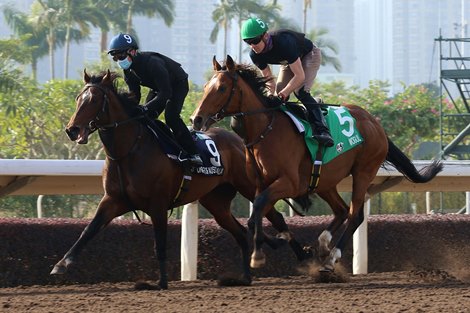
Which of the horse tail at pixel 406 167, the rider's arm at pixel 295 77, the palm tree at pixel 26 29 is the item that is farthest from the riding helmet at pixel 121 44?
the palm tree at pixel 26 29

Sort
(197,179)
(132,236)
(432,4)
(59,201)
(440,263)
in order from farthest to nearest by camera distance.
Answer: (432,4) → (59,201) → (440,263) → (132,236) → (197,179)

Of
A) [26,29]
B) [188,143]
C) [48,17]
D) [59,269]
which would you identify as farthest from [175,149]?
[26,29]

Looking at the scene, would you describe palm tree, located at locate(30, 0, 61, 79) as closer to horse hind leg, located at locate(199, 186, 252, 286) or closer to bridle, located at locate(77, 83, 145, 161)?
horse hind leg, located at locate(199, 186, 252, 286)

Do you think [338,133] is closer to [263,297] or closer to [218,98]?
[218,98]

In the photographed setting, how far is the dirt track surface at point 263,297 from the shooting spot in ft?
20.4

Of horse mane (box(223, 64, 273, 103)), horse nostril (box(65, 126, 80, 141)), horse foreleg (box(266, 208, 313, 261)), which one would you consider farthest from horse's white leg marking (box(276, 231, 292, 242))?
horse nostril (box(65, 126, 80, 141))

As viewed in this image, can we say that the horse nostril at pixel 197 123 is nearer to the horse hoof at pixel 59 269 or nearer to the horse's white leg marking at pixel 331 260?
the horse hoof at pixel 59 269

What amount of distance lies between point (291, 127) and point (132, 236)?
1838 mm

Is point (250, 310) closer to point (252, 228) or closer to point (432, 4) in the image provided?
point (252, 228)

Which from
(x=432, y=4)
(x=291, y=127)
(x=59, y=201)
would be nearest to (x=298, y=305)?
(x=291, y=127)

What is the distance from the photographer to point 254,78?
7.75 meters

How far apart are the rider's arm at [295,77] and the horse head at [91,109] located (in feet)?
4.39

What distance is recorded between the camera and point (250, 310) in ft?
20.0

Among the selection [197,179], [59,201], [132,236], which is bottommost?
[59,201]
